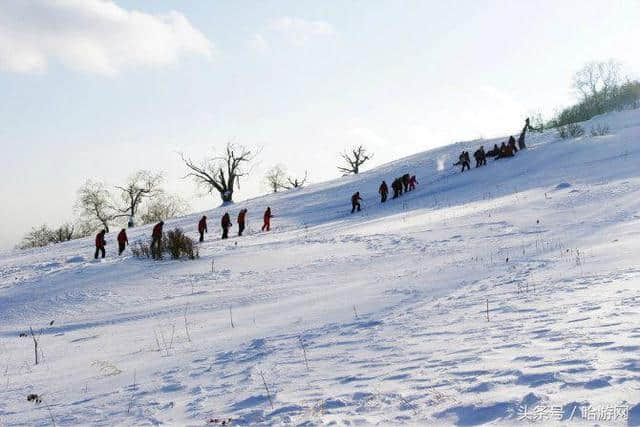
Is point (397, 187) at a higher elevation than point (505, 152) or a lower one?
lower

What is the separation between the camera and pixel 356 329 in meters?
6.57

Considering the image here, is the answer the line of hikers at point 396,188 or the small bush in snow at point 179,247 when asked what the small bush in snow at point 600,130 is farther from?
the small bush in snow at point 179,247

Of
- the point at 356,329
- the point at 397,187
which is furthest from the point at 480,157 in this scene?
the point at 356,329

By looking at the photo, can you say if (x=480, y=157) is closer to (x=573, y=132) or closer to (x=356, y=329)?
(x=573, y=132)

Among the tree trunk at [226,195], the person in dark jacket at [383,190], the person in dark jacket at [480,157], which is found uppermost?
the tree trunk at [226,195]

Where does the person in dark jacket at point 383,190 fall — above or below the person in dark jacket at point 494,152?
below

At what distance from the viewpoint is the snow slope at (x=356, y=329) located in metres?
3.93

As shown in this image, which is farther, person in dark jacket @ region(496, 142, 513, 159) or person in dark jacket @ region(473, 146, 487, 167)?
person in dark jacket @ region(473, 146, 487, 167)

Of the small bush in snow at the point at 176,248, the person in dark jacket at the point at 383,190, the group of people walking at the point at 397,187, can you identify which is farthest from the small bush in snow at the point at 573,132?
the small bush in snow at the point at 176,248

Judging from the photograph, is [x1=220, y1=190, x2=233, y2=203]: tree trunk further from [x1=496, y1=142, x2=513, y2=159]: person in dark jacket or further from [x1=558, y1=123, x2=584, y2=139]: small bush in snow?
[x1=558, y1=123, x2=584, y2=139]: small bush in snow

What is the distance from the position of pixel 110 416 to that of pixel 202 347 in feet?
7.51

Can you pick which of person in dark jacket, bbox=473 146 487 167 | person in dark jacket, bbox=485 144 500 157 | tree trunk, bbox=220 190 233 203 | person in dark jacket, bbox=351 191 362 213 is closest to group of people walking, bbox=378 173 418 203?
person in dark jacket, bbox=351 191 362 213

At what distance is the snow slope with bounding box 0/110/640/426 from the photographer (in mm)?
3926

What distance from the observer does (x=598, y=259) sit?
879 centimetres
